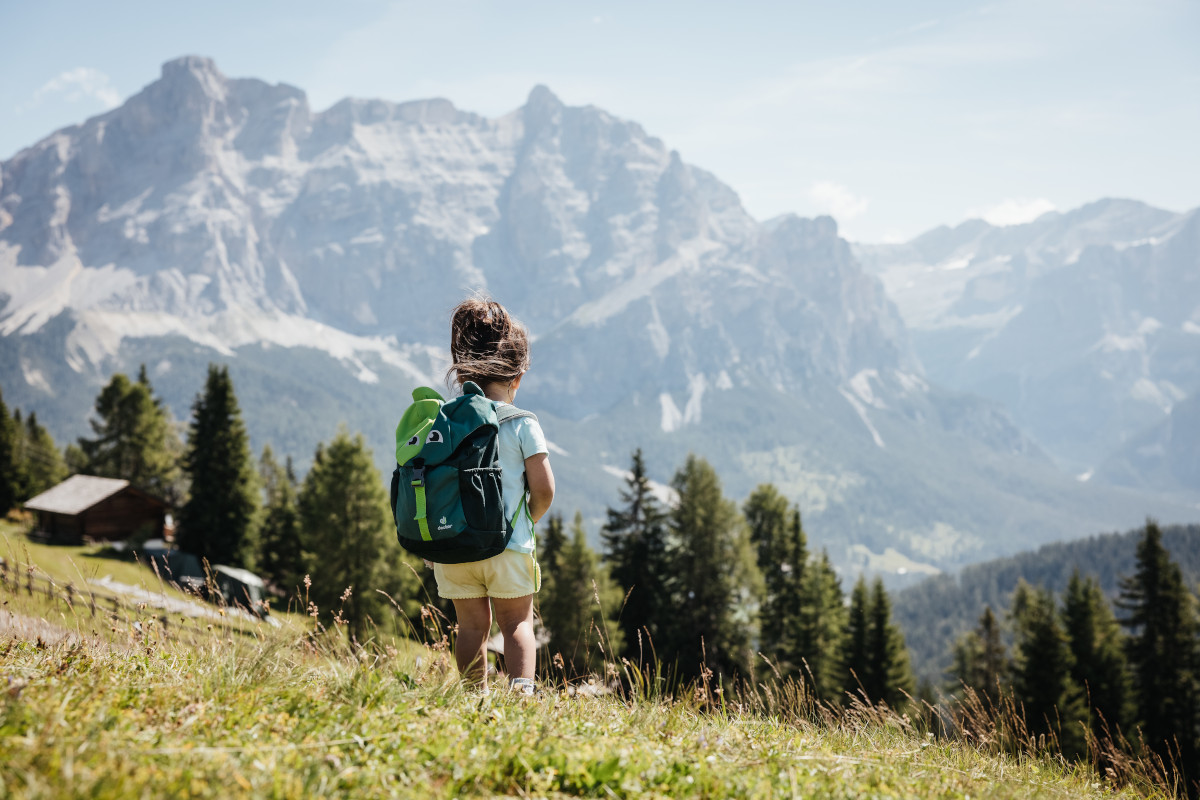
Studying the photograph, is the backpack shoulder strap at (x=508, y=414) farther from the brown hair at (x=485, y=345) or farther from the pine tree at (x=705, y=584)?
the pine tree at (x=705, y=584)

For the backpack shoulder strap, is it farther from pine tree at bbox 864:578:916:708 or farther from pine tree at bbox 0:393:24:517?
pine tree at bbox 0:393:24:517

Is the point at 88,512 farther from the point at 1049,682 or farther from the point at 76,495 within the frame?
the point at 1049,682

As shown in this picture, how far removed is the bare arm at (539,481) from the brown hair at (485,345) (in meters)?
0.67

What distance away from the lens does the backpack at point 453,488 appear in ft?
13.9

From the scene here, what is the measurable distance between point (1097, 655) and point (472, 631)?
3877cm

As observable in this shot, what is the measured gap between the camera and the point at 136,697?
3.42 metres

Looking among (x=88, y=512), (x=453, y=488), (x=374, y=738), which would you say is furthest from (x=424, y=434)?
(x=88, y=512)

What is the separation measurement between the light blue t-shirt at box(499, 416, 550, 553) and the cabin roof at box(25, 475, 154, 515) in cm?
4462

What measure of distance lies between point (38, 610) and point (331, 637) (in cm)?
221

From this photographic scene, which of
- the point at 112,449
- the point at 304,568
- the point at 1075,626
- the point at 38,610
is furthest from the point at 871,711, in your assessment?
the point at 112,449

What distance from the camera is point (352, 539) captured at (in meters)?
27.9

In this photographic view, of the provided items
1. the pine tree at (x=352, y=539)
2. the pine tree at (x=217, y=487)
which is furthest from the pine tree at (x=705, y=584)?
the pine tree at (x=217, y=487)

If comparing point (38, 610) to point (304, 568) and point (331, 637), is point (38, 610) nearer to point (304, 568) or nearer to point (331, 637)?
point (331, 637)

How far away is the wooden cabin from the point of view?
39156 millimetres
